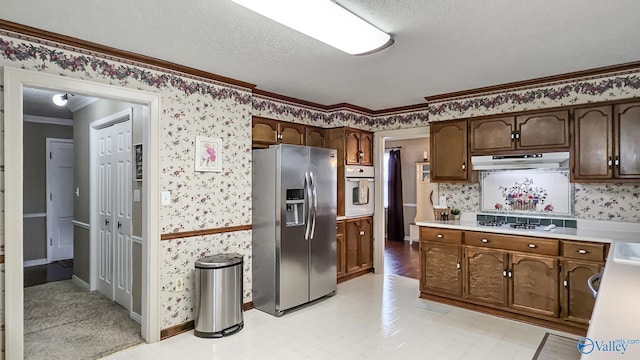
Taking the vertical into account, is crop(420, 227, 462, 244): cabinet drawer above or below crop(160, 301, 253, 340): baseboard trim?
above

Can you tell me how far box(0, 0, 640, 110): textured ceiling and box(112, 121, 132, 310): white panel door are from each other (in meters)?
1.43

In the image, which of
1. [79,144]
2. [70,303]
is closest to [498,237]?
[70,303]

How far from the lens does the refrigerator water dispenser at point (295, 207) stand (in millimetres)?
3746

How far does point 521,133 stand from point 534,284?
1.56 meters

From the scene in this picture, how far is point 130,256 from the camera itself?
12.2 feet

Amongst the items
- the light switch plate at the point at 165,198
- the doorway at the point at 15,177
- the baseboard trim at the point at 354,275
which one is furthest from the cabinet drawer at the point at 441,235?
the doorway at the point at 15,177

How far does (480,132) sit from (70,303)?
5.10 m

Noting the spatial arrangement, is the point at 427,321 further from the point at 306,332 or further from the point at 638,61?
the point at 638,61

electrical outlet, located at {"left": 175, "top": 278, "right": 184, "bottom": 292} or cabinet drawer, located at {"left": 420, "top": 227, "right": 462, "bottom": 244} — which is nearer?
electrical outlet, located at {"left": 175, "top": 278, "right": 184, "bottom": 292}

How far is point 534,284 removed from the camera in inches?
133

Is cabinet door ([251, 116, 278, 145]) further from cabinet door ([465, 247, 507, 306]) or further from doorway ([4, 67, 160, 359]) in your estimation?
cabinet door ([465, 247, 507, 306])

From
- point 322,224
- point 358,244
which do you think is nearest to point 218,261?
point 322,224

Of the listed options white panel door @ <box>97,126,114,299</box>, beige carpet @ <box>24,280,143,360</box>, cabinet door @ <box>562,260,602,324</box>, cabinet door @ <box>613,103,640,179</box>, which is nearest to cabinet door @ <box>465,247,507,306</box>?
cabinet door @ <box>562,260,602,324</box>

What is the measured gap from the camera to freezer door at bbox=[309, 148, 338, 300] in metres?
3.97
